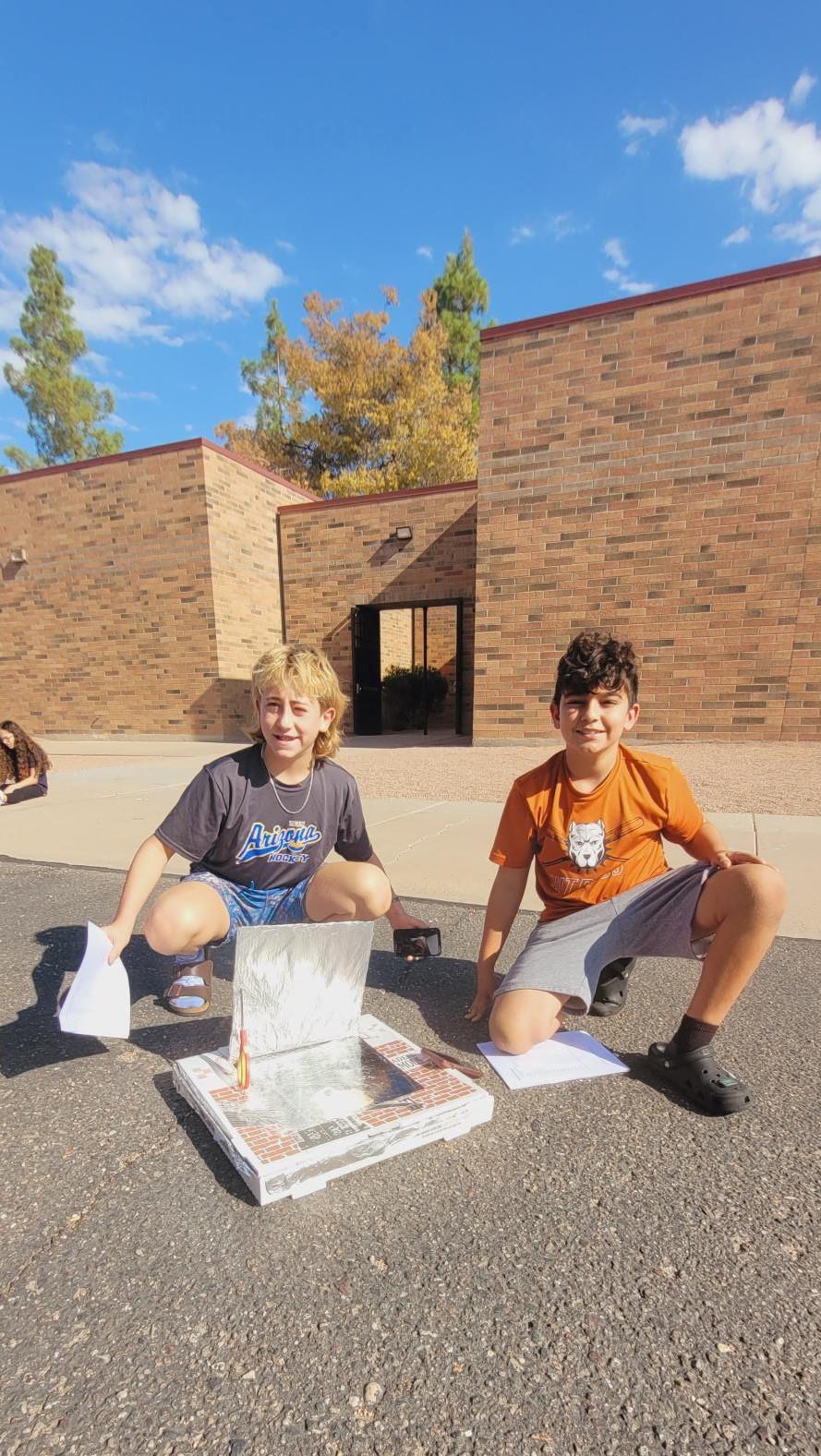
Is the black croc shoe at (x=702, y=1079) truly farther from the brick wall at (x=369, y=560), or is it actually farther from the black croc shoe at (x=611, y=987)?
the brick wall at (x=369, y=560)

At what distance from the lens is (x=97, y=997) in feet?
5.30

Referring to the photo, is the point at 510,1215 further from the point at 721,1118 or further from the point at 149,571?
the point at 149,571

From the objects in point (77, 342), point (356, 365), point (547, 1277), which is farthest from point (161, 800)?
point (77, 342)

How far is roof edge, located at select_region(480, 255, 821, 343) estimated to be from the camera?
7164mm

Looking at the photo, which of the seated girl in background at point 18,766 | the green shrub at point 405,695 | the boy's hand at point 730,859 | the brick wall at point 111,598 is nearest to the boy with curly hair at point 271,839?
the boy's hand at point 730,859

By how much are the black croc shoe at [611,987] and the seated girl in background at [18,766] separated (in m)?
5.66

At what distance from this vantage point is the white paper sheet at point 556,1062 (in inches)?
68.9

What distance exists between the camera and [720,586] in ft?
26.1

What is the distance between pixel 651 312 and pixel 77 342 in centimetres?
2882

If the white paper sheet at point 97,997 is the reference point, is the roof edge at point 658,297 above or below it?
above

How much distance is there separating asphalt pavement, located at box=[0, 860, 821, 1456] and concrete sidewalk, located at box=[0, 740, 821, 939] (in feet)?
5.57

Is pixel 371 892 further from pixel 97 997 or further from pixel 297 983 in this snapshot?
pixel 97 997

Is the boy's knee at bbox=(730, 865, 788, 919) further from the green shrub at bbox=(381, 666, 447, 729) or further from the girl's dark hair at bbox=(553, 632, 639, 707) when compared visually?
the green shrub at bbox=(381, 666, 447, 729)

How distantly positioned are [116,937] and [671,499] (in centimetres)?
844
